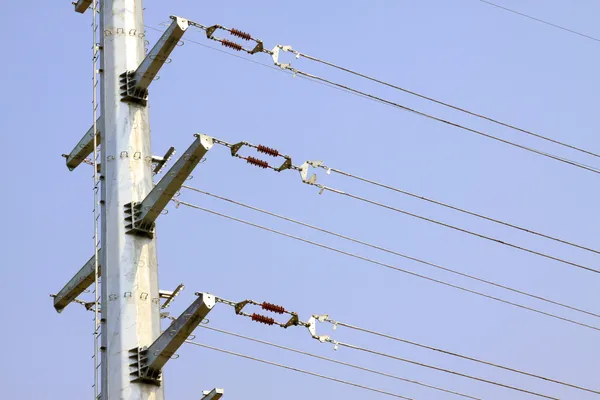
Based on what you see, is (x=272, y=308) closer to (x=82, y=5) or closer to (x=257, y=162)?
(x=257, y=162)

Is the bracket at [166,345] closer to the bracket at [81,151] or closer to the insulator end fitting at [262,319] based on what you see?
the insulator end fitting at [262,319]

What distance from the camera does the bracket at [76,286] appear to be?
32.3 metres

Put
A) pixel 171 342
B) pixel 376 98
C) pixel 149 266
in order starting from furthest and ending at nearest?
pixel 376 98
pixel 149 266
pixel 171 342

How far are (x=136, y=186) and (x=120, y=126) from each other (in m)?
1.66

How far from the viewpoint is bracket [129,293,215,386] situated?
25.8 m

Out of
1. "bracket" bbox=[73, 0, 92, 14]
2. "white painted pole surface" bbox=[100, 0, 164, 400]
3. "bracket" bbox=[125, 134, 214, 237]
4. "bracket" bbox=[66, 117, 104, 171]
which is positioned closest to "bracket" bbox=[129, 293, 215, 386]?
"white painted pole surface" bbox=[100, 0, 164, 400]

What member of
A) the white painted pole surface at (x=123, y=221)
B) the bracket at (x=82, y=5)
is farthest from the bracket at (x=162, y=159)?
the bracket at (x=82, y=5)

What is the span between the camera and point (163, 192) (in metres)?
28.2

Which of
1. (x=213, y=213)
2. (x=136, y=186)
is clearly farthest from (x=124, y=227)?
(x=213, y=213)

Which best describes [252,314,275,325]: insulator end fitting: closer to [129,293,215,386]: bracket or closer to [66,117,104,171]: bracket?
[129,293,215,386]: bracket

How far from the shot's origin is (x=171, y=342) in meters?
26.5

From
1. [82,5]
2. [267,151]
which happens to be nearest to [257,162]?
[267,151]

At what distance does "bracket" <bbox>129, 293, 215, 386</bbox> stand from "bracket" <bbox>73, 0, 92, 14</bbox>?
1221 cm

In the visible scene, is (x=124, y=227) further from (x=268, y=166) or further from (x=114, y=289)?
(x=268, y=166)
